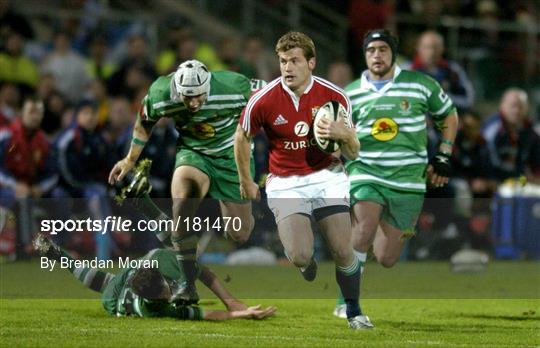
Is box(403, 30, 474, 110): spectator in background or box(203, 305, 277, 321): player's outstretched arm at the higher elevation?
box(403, 30, 474, 110): spectator in background

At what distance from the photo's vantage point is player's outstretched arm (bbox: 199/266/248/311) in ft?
37.1

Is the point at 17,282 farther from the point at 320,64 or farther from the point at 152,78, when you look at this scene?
the point at 320,64

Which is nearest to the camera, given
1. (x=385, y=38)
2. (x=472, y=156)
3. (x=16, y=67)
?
(x=385, y=38)

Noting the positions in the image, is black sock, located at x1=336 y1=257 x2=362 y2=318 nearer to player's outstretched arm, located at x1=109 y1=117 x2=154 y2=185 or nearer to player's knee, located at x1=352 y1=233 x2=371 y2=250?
player's knee, located at x1=352 y1=233 x2=371 y2=250

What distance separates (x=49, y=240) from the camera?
11.2 meters

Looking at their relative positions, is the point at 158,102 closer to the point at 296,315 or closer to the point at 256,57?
the point at 296,315

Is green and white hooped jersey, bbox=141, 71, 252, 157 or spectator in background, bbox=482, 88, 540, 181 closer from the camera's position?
green and white hooped jersey, bbox=141, 71, 252, 157

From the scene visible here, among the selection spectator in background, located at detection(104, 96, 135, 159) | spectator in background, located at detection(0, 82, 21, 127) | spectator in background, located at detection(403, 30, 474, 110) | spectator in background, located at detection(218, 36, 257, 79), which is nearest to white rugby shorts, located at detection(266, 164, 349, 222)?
spectator in background, located at detection(403, 30, 474, 110)

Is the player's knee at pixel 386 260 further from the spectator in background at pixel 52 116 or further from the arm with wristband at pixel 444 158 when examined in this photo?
the spectator in background at pixel 52 116

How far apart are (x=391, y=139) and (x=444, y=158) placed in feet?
1.74

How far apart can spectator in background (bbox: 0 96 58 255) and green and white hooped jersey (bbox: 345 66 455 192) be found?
5648 millimetres

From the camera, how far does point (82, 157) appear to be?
16531 millimetres

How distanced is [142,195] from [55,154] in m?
5.36

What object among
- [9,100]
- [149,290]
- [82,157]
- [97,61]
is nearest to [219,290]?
[149,290]
